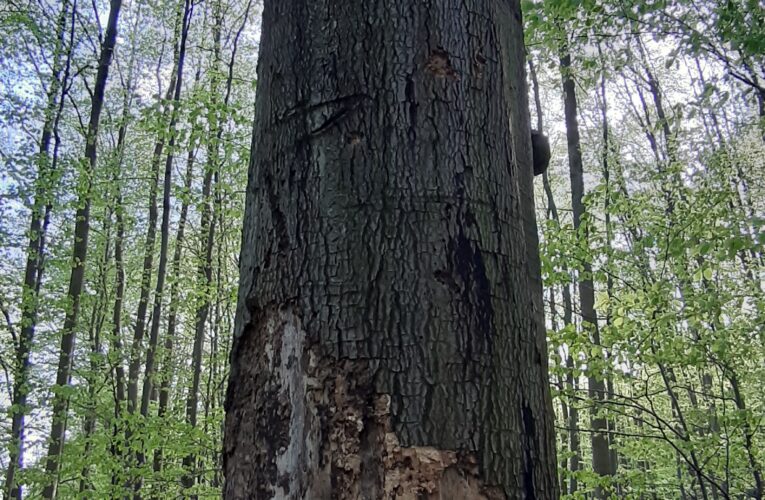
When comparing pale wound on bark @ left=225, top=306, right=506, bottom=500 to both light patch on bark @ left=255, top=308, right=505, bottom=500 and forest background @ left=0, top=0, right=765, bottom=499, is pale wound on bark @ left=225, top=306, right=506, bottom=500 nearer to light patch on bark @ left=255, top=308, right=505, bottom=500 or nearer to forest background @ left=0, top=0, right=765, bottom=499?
light patch on bark @ left=255, top=308, right=505, bottom=500

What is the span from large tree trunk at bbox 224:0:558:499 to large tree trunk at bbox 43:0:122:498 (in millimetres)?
7008

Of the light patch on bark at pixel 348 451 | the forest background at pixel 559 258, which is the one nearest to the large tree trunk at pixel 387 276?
the light patch on bark at pixel 348 451

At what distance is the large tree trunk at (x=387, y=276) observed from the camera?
993 mm

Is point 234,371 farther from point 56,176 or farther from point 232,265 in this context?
point 232,265

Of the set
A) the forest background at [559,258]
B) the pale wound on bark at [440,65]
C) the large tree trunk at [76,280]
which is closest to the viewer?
the pale wound on bark at [440,65]

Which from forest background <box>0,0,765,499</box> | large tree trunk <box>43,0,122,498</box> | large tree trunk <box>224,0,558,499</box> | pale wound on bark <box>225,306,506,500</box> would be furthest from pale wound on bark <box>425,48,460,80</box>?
large tree trunk <box>43,0,122,498</box>

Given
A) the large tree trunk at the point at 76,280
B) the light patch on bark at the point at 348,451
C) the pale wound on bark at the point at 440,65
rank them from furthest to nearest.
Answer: the large tree trunk at the point at 76,280 → the pale wound on bark at the point at 440,65 → the light patch on bark at the point at 348,451

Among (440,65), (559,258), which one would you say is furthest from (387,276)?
(559,258)

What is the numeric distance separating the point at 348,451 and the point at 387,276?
0.97ft

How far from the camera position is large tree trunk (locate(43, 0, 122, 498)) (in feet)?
25.3

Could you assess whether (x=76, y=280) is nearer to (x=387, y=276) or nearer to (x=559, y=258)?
(x=559, y=258)

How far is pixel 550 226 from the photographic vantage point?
20.0ft

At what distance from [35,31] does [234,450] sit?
965cm

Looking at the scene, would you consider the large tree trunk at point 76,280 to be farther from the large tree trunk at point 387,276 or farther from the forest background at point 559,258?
the large tree trunk at point 387,276
